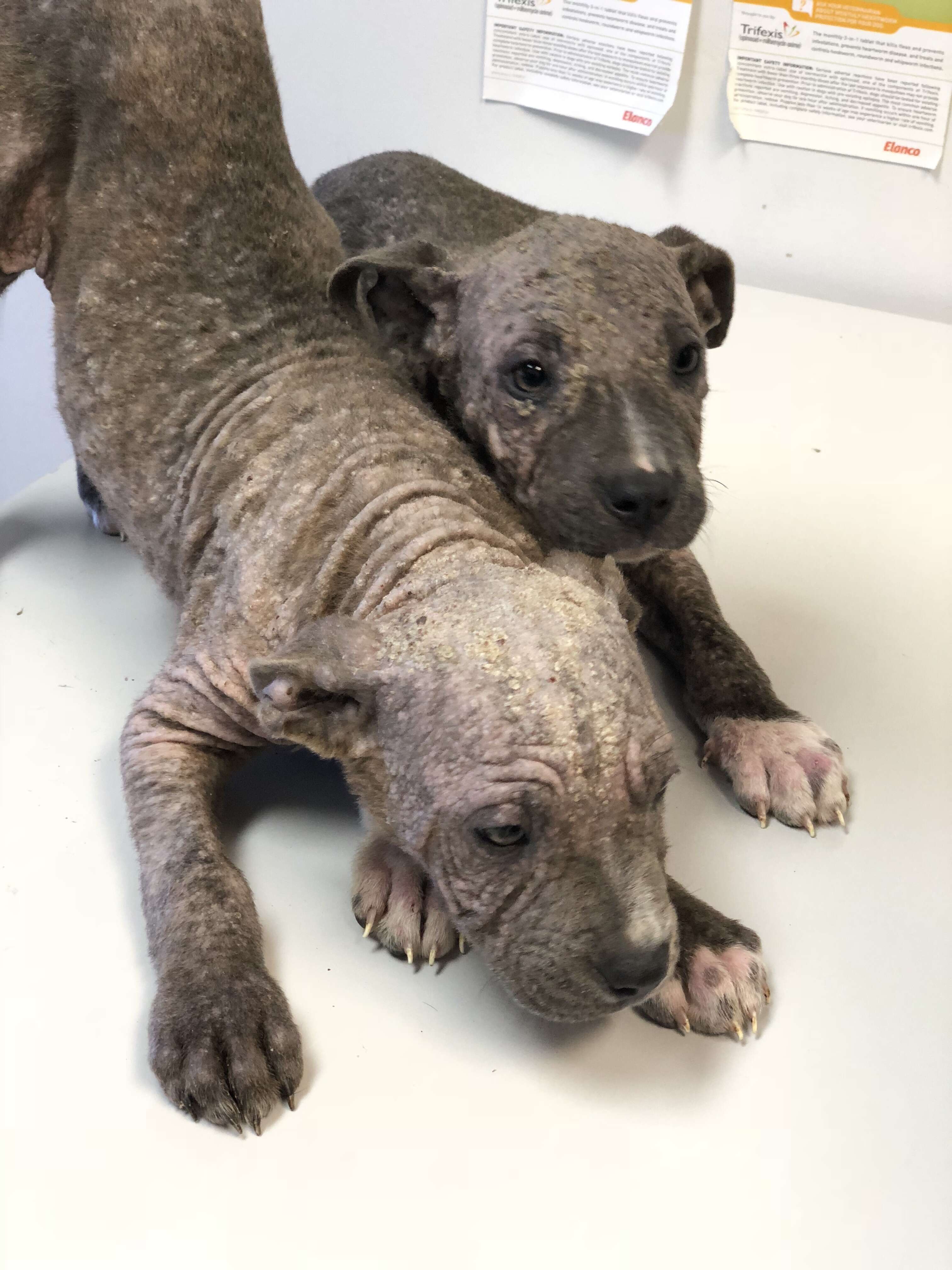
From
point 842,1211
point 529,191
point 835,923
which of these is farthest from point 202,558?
point 529,191

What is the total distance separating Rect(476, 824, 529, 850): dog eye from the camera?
117 cm

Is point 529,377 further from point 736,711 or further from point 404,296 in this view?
point 736,711

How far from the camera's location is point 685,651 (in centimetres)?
193

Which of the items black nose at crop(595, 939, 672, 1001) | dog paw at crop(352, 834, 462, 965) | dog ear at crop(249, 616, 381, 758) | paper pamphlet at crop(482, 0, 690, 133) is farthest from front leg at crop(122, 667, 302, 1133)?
paper pamphlet at crop(482, 0, 690, 133)

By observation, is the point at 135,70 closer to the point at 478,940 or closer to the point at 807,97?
the point at 478,940

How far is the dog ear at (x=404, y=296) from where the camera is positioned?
69.4 inches

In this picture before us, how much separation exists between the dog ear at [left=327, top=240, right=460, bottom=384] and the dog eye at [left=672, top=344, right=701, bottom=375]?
0.37 m

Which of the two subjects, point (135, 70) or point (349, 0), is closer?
point (135, 70)

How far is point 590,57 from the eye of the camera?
319cm

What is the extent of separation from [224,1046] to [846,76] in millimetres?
2956

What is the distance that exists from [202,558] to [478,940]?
0.74 m

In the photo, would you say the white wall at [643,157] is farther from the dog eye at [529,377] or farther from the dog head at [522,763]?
the dog head at [522,763]

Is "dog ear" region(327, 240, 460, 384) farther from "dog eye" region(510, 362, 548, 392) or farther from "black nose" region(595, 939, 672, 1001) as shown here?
"black nose" region(595, 939, 672, 1001)

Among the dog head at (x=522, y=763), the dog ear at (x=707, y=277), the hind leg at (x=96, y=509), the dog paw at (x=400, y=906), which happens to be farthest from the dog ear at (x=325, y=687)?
the hind leg at (x=96, y=509)
